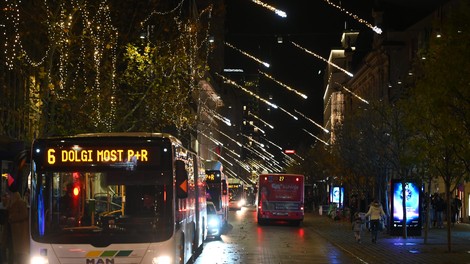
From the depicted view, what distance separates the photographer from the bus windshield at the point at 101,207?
47.4 ft

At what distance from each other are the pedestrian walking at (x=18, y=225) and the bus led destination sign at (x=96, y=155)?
10.4 ft

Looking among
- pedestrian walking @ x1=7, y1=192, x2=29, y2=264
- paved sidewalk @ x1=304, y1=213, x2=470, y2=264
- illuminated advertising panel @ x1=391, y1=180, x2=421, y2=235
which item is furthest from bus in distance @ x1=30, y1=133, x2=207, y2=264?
illuminated advertising panel @ x1=391, y1=180, x2=421, y2=235

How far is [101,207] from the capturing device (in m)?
14.7

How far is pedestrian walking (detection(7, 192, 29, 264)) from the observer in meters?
17.6

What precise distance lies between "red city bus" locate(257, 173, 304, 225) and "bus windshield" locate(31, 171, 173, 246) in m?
35.4

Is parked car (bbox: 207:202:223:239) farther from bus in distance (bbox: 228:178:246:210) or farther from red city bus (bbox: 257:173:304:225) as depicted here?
bus in distance (bbox: 228:178:246:210)

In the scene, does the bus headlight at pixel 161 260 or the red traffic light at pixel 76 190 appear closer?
the bus headlight at pixel 161 260

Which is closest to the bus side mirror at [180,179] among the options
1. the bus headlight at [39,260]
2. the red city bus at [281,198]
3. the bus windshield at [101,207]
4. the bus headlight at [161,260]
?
the bus windshield at [101,207]

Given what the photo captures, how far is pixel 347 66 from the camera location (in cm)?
11106

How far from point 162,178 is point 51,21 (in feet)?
→ 29.5

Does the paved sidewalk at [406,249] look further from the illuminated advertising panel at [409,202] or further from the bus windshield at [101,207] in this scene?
the bus windshield at [101,207]

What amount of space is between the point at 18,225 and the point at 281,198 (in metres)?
33.2

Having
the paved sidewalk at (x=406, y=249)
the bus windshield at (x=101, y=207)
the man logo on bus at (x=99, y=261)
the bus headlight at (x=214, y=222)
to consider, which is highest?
the bus windshield at (x=101, y=207)

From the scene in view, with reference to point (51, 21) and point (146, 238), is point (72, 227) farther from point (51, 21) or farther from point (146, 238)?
point (51, 21)
